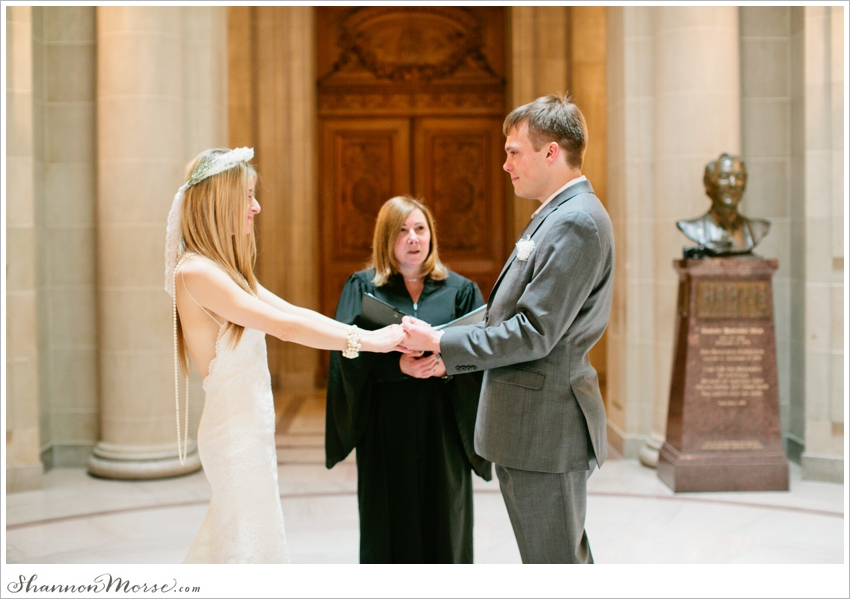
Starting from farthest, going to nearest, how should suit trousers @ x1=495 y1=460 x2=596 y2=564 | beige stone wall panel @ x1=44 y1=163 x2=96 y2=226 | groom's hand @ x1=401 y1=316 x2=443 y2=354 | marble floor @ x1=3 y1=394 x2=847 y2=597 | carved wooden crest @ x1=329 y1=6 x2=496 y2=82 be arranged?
Result: carved wooden crest @ x1=329 y1=6 x2=496 y2=82
beige stone wall panel @ x1=44 y1=163 x2=96 y2=226
marble floor @ x1=3 y1=394 x2=847 y2=597
groom's hand @ x1=401 y1=316 x2=443 y2=354
suit trousers @ x1=495 y1=460 x2=596 y2=564

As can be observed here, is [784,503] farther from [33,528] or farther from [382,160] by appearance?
[382,160]

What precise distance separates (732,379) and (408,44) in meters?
5.49

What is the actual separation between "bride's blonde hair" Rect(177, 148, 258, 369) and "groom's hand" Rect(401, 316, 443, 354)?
2.04 feet

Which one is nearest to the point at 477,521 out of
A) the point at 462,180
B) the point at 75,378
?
the point at 75,378

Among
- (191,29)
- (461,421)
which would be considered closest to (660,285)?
(461,421)

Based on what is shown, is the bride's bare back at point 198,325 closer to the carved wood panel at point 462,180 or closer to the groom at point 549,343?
the groom at point 549,343

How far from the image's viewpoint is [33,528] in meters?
4.73

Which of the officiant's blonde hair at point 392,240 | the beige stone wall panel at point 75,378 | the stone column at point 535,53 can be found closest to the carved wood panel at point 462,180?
the stone column at point 535,53

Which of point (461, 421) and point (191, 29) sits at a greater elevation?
point (191, 29)

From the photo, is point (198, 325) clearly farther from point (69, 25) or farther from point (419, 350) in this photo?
point (69, 25)

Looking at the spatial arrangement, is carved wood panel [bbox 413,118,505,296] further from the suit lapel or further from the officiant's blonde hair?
the suit lapel

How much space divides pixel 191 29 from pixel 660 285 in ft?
12.9

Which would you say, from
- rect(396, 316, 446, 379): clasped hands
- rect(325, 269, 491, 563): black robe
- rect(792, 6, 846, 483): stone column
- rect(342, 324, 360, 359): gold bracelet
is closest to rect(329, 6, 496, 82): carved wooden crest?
rect(792, 6, 846, 483): stone column

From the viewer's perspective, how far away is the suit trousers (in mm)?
2594
